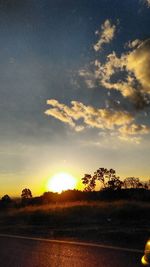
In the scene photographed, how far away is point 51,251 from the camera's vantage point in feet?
30.8

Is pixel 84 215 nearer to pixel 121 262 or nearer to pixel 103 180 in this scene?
pixel 121 262

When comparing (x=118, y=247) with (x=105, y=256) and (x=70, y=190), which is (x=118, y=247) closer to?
(x=105, y=256)

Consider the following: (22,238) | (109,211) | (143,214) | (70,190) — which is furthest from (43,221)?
(70,190)

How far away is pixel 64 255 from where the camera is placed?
28.5 ft

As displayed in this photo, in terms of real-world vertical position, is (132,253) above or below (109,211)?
below

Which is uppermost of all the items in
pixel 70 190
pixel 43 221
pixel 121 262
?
pixel 70 190

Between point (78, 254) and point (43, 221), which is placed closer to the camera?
point (78, 254)

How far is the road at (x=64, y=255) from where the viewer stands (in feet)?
25.1

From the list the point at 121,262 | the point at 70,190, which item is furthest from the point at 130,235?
the point at 70,190

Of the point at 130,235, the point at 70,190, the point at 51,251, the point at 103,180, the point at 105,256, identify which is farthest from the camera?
the point at 103,180

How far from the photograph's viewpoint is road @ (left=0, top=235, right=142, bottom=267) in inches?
302

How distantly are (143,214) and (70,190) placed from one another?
8800 cm

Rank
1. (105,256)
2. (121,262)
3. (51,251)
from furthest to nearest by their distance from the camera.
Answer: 1. (51,251)
2. (105,256)
3. (121,262)

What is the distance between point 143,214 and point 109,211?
240cm
